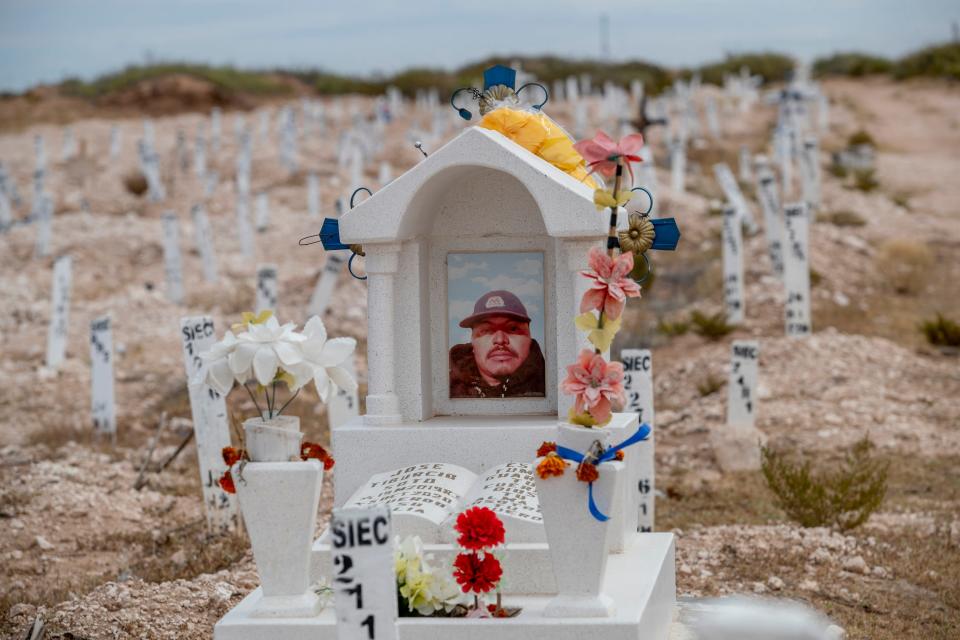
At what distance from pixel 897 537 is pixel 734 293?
266 inches

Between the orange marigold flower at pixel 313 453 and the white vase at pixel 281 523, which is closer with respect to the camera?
the white vase at pixel 281 523

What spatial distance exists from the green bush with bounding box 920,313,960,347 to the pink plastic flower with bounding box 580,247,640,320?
398 inches

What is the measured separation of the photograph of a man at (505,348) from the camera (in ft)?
20.3

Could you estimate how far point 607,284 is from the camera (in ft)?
15.5

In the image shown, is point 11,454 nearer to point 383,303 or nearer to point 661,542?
point 383,303

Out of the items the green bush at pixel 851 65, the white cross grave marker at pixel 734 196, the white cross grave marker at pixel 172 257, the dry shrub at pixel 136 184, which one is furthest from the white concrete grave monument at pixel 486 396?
the green bush at pixel 851 65

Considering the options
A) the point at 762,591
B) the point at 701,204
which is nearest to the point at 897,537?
the point at 762,591

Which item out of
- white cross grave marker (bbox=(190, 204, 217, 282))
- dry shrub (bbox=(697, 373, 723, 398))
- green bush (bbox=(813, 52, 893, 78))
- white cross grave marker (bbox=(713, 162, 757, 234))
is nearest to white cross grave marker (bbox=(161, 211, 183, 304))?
white cross grave marker (bbox=(190, 204, 217, 282))

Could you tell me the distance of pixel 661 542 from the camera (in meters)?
5.88

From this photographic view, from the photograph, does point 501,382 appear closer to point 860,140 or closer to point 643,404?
point 643,404

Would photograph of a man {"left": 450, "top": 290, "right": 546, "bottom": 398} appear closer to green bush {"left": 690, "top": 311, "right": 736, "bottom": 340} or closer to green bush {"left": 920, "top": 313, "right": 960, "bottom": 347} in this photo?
green bush {"left": 690, "top": 311, "right": 736, "bottom": 340}

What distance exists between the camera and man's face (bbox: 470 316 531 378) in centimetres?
618

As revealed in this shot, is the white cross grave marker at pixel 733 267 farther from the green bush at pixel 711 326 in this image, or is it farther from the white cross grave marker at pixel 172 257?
the white cross grave marker at pixel 172 257

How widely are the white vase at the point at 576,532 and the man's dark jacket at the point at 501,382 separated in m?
1.51
